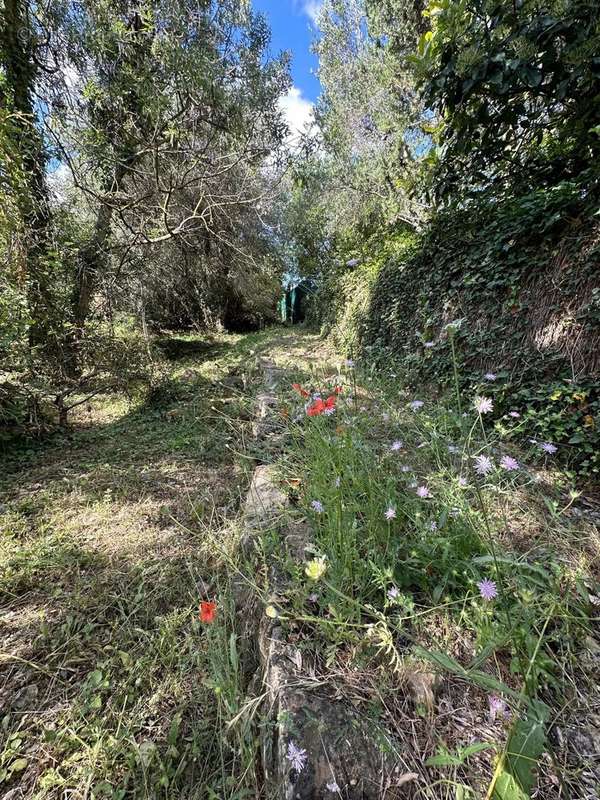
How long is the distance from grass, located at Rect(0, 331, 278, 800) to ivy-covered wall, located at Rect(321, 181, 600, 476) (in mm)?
1659

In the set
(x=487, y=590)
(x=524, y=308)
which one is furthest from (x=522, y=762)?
(x=524, y=308)

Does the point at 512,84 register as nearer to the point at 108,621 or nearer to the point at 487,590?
the point at 487,590

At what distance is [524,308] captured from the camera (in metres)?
2.41

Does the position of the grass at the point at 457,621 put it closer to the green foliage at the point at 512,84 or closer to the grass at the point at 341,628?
the grass at the point at 341,628

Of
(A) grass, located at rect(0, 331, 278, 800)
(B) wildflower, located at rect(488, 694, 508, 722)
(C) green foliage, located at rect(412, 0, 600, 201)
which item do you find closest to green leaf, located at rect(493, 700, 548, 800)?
(B) wildflower, located at rect(488, 694, 508, 722)

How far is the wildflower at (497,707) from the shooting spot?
743mm

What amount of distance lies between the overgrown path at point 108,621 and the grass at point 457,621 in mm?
516

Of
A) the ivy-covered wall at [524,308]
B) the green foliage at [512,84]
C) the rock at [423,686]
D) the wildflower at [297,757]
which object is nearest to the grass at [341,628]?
the rock at [423,686]

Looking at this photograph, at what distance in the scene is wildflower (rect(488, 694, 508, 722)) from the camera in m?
0.74

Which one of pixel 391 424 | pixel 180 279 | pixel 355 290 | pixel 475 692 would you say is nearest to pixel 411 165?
pixel 355 290

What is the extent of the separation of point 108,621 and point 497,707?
1.52m

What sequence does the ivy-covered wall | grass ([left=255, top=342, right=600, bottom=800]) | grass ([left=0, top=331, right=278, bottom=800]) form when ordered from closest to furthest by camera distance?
1. grass ([left=255, top=342, right=600, bottom=800])
2. grass ([left=0, top=331, right=278, bottom=800])
3. the ivy-covered wall

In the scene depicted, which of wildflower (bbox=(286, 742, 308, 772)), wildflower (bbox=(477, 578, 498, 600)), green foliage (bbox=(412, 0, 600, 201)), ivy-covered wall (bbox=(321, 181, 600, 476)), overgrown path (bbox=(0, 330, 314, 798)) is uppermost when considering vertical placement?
green foliage (bbox=(412, 0, 600, 201))

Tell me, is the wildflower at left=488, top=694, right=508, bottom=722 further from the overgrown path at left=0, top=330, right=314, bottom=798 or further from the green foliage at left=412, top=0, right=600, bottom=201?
the green foliage at left=412, top=0, right=600, bottom=201
